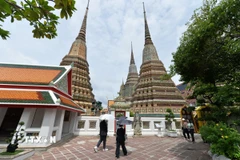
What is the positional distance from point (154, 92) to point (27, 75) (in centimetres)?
2079

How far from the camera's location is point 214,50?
5871mm

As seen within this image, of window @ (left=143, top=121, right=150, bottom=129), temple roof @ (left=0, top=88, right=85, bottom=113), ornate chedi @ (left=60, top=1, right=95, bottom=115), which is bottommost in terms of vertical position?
window @ (left=143, top=121, right=150, bottom=129)

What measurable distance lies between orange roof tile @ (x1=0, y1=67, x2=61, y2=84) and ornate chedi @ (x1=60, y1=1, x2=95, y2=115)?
9838 mm

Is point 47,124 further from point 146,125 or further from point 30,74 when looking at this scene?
point 146,125

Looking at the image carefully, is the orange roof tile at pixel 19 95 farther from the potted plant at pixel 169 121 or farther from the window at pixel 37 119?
the potted plant at pixel 169 121

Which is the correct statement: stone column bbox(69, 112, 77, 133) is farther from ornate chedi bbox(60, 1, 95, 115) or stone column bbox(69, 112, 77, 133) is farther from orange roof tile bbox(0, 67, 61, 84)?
ornate chedi bbox(60, 1, 95, 115)

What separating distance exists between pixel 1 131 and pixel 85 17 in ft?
107

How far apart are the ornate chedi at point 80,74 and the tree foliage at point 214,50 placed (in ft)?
54.9

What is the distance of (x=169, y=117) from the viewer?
10.8 meters

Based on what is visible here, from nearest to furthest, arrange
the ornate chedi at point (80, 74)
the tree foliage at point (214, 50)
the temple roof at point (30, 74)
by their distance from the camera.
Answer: the tree foliage at point (214, 50) → the temple roof at point (30, 74) → the ornate chedi at point (80, 74)

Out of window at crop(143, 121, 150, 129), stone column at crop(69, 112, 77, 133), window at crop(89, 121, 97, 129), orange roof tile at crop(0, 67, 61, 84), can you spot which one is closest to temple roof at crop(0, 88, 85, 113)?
orange roof tile at crop(0, 67, 61, 84)

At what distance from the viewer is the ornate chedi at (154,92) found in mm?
22703

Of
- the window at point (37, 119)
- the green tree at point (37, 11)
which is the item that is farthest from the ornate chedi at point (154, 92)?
the green tree at point (37, 11)

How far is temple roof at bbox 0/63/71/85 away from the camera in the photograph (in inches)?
298
